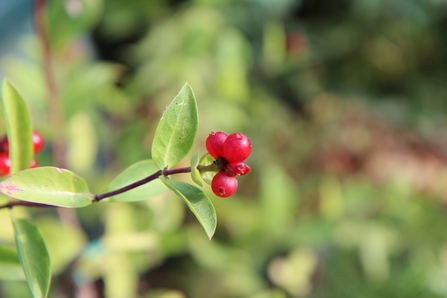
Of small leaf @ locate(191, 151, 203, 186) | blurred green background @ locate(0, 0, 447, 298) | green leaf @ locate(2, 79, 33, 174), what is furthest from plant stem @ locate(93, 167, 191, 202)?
blurred green background @ locate(0, 0, 447, 298)

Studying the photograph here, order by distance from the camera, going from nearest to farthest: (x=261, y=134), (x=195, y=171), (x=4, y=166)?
1. (x=195, y=171)
2. (x=4, y=166)
3. (x=261, y=134)

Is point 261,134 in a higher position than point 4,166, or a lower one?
lower

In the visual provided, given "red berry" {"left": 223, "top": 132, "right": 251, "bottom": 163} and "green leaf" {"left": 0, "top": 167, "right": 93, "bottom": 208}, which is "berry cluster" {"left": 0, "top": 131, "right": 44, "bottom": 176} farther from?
"red berry" {"left": 223, "top": 132, "right": 251, "bottom": 163}

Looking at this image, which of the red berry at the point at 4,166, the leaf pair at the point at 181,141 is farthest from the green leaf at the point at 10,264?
the leaf pair at the point at 181,141

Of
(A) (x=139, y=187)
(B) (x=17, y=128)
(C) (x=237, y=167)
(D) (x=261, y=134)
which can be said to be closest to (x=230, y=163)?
(C) (x=237, y=167)

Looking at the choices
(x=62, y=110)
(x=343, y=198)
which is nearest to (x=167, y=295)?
(x=62, y=110)

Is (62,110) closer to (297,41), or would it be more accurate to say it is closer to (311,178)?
(297,41)

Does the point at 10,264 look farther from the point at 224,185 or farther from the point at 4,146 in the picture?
the point at 224,185
